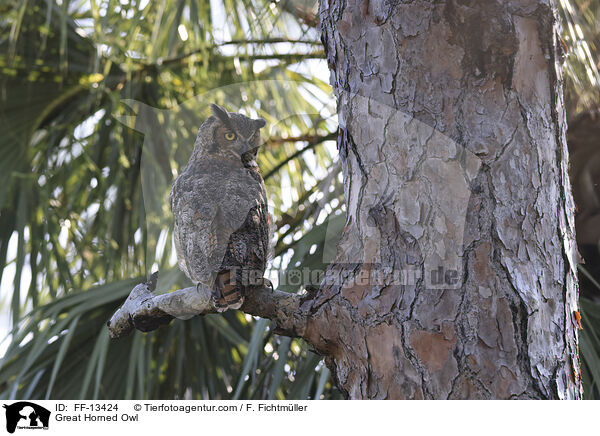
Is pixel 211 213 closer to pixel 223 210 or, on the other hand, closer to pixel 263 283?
pixel 223 210

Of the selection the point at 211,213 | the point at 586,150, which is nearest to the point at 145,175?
the point at 211,213

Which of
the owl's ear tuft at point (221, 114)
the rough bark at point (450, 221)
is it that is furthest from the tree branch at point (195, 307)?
the owl's ear tuft at point (221, 114)

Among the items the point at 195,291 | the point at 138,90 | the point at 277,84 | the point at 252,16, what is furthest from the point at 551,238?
the point at 138,90

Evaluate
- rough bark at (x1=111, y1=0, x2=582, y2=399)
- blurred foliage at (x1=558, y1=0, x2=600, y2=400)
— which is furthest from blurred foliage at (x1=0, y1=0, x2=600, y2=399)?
rough bark at (x1=111, y1=0, x2=582, y2=399)

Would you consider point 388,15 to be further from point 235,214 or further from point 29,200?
point 29,200
